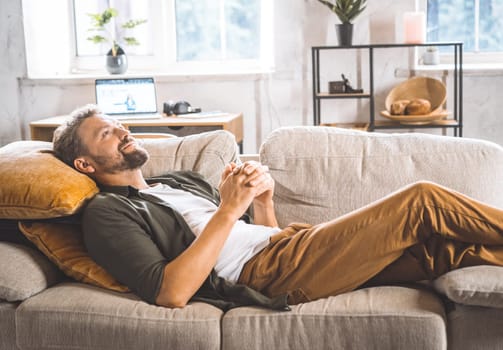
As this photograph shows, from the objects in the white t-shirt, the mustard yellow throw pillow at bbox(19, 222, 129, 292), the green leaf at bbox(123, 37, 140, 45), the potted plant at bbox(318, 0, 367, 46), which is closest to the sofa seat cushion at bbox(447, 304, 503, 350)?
the white t-shirt

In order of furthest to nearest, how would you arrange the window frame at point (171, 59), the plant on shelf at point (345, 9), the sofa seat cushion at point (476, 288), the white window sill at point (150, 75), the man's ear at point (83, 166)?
the window frame at point (171, 59), the white window sill at point (150, 75), the plant on shelf at point (345, 9), the man's ear at point (83, 166), the sofa seat cushion at point (476, 288)

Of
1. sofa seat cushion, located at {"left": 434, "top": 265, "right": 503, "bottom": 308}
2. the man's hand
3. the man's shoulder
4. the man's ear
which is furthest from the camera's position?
the man's shoulder

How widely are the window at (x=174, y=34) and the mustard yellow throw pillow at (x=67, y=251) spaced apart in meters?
2.63

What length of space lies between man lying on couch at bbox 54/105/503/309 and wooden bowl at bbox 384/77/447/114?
2119 mm

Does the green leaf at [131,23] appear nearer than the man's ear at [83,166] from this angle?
No

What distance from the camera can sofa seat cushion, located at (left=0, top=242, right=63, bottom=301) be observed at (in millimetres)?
1979

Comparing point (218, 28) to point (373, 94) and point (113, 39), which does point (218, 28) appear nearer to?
point (113, 39)

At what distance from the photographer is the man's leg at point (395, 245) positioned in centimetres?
193

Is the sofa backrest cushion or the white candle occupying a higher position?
the white candle

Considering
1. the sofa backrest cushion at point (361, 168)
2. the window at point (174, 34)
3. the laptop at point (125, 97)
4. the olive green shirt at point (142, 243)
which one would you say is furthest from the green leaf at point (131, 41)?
the olive green shirt at point (142, 243)

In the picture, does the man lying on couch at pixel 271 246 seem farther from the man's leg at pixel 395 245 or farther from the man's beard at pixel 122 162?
the man's beard at pixel 122 162

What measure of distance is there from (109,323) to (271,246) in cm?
49

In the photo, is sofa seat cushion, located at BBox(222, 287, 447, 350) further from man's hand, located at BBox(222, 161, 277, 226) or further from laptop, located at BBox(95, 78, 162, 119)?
laptop, located at BBox(95, 78, 162, 119)

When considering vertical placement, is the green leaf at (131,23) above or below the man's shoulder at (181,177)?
above
